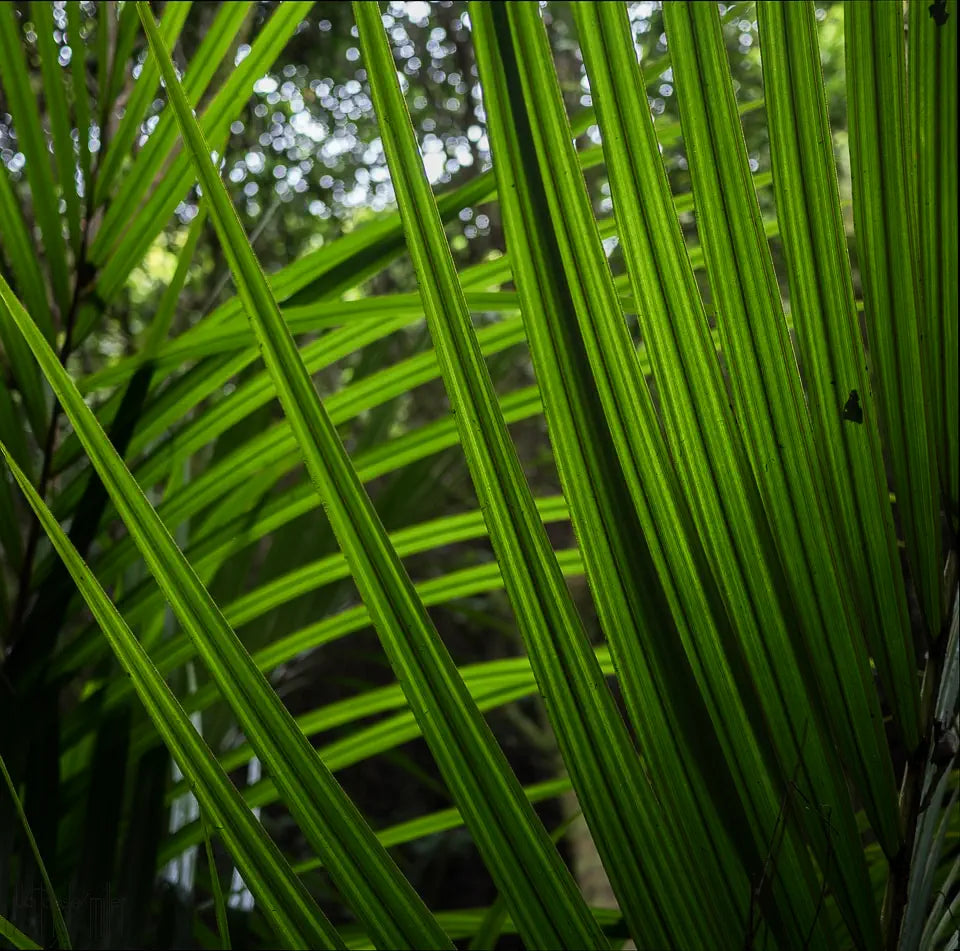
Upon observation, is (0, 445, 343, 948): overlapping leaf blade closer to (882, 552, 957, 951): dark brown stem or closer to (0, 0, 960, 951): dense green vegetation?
(0, 0, 960, 951): dense green vegetation

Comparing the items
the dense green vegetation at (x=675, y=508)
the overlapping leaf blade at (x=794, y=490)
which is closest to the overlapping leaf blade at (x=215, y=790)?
the dense green vegetation at (x=675, y=508)

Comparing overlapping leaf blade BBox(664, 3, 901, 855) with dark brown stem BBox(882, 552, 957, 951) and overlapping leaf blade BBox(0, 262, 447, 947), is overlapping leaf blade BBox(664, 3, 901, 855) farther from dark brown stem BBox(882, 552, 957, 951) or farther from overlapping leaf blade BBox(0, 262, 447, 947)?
overlapping leaf blade BBox(0, 262, 447, 947)

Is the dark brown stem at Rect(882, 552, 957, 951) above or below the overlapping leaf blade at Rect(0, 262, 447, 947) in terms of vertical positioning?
below

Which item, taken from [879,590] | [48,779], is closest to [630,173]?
[879,590]

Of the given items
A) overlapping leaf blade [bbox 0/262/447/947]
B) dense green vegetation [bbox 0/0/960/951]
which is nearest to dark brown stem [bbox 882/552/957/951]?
dense green vegetation [bbox 0/0/960/951]

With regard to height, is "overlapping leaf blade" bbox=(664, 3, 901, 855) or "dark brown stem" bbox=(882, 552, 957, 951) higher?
"overlapping leaf blade" bbox=(664, 3, 901, 855)

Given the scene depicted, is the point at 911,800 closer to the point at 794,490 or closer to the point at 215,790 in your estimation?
the point at 794,490

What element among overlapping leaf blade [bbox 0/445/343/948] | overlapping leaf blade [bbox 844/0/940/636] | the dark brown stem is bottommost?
the dark brown stem

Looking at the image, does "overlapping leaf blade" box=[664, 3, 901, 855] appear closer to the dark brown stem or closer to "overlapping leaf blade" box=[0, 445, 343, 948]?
the dark brown stem

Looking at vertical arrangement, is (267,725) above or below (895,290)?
below

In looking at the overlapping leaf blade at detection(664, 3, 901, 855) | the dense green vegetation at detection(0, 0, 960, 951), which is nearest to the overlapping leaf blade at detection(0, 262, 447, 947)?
the dense green vegetation at detection(0, 0, 960, 951)

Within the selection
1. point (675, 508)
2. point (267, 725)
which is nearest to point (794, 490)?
point (675, 508)

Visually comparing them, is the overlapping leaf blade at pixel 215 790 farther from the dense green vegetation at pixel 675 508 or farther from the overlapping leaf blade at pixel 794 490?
the overlapping leaf blade at pixel 794 490

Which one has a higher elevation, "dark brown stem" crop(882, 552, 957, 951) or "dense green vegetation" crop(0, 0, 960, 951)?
"dense green vegetation" crop(0, 0, 960, 951)
